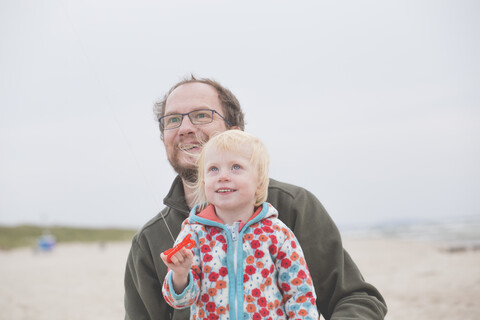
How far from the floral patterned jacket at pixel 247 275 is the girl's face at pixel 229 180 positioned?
10 centimetres

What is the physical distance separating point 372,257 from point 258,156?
1773cm

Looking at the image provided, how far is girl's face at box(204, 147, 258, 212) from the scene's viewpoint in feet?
7.38

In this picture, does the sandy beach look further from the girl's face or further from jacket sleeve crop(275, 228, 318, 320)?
the girl's face

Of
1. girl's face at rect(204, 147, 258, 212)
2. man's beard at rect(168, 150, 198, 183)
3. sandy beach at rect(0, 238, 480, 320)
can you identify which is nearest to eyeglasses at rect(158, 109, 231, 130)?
man's beard at rect(168, 150, 198, 183)

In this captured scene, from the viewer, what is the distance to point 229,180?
2.25m

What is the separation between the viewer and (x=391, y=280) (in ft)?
39.3

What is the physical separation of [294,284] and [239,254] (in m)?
0.29

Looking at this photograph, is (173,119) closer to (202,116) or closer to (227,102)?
(202,116)

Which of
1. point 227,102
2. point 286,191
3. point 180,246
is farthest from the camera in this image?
point 227,102

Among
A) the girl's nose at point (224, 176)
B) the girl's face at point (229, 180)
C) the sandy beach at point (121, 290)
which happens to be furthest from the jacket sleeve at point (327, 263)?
the sandy beach at point (121, 290)

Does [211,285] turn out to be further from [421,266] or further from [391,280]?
[421,266]

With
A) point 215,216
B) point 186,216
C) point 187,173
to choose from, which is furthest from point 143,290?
point 215,216

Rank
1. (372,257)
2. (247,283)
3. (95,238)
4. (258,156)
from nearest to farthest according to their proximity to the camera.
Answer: (247,283)
(258,156)
(372,257)
(95,238)

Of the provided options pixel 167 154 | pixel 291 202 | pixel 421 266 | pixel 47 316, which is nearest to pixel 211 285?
pixel 291 202
